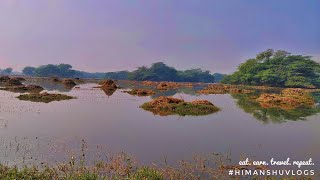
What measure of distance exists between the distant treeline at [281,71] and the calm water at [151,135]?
8141cm

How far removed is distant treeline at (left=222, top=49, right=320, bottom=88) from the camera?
107 metres

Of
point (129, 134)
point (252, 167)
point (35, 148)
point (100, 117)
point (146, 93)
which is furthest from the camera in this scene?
point (146, 93)

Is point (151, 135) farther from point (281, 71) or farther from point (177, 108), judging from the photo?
point (281, 71)

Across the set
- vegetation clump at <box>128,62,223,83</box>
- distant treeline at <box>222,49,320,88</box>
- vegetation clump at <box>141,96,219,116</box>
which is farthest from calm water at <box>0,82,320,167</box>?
vegetation clump at <box>128,62,223,83</box>

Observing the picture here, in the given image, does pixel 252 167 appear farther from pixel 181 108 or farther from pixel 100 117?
pixel 181 108

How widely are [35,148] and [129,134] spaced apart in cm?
661

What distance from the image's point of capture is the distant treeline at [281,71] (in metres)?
107

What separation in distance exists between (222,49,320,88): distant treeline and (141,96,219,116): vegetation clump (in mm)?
76788

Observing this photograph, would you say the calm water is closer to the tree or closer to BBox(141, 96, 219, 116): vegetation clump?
BBox(141, 96, 219, 116): vegetation clump

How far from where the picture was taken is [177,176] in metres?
12.7

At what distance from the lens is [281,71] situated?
112 meters

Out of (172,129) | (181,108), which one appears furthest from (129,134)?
(181,108)

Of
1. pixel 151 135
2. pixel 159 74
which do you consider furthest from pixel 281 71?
pixel 151 135

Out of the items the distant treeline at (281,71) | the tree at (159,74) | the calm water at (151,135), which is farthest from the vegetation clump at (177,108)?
the tree at (159,74)
